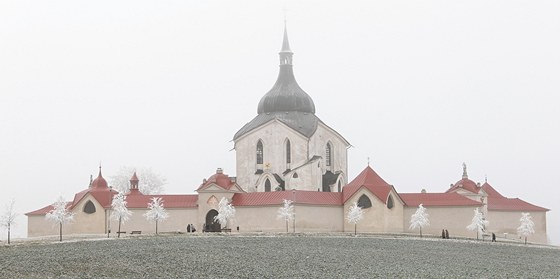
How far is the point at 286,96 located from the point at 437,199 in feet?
63.6

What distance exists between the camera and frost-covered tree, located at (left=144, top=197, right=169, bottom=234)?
221 feet

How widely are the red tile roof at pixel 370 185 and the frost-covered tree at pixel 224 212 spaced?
361 inches

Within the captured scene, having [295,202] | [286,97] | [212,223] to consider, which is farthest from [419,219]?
[286,97]

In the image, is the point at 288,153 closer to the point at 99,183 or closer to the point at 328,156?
the point at 328,156

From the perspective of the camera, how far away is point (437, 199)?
69688 mm

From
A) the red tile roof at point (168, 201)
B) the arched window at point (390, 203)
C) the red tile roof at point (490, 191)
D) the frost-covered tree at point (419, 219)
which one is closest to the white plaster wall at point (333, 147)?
the arched window at point (390, 203)

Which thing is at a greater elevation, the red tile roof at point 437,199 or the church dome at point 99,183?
the church dome at point 99,183

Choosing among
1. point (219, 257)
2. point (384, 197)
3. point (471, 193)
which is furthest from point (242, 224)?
point (219, 257)

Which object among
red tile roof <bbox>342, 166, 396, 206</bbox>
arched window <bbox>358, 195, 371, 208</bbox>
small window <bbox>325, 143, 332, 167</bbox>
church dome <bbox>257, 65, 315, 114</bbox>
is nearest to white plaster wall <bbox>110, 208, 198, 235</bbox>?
red tile roof <bbox>342, 166, 396, 206</bbox>

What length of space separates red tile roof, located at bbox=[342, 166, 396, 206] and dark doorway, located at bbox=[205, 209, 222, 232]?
10320 millimetres

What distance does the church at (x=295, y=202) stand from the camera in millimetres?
68000

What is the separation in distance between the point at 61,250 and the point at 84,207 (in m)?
26.7

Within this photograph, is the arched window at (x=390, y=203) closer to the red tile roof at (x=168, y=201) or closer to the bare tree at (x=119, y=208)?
the red tile roof at (x=168, y=201)

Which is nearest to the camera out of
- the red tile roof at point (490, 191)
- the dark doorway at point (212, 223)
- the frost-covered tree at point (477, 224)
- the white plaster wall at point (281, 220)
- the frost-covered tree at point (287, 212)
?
the frost-covered tree at point (287, 212)
